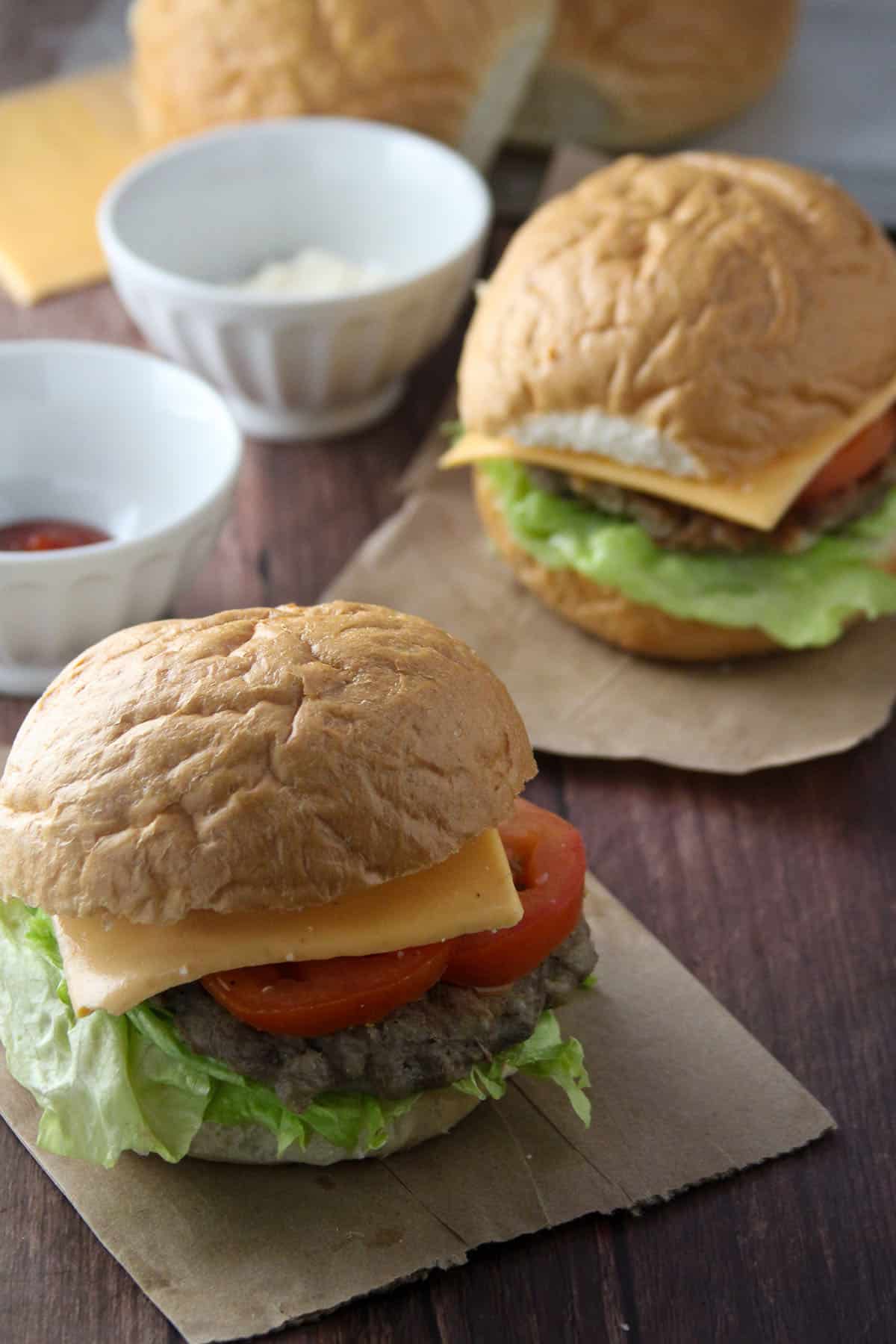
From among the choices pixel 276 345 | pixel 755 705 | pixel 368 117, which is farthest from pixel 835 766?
pixel 368 117

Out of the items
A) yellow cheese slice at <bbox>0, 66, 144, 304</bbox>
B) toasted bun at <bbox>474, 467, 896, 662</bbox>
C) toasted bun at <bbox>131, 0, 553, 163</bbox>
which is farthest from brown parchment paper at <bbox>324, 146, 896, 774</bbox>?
yellow cheese slice at <bbox>0, 66, 144, 304</bbox>

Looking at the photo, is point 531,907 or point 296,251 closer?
point 531,907

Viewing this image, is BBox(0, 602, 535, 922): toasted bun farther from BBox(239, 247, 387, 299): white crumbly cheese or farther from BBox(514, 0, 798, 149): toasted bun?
BBox(514, 0, 798, 149): toasted bun

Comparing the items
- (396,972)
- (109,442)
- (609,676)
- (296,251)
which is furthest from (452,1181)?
(296,251)

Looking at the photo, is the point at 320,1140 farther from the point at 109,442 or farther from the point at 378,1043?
the point at 109,442

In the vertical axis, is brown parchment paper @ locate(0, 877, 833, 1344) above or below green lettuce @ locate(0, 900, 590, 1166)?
below

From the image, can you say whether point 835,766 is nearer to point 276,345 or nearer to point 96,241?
point 276,345
